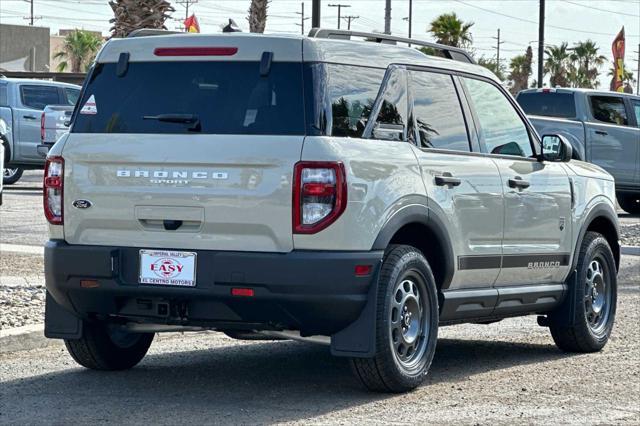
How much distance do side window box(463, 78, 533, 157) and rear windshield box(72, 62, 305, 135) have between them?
6.08ft

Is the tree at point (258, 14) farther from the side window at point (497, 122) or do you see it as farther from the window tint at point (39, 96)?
the side window at point (497, 122)

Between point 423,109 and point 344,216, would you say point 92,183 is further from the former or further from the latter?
point 423,109

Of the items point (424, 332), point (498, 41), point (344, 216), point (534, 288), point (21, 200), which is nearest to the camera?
point (344, 216)

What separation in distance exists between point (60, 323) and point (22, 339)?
164cm

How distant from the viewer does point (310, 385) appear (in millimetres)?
8453

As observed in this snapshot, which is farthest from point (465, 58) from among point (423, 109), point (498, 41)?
point (498, 41)

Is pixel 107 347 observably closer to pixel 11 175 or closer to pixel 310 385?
pixel 310 385

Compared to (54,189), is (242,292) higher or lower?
A: lower

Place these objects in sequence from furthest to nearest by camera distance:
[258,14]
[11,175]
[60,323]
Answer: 1. [258,14]
2. [11,175]
3. [60,323]

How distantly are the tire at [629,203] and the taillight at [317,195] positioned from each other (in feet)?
66.6

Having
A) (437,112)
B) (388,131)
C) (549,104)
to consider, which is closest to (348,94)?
(388,131)

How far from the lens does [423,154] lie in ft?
27.3

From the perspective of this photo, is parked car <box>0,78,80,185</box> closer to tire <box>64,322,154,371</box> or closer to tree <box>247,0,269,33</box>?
tree <box>247,0,269,33</box>

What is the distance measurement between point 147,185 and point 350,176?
1.14 meters
